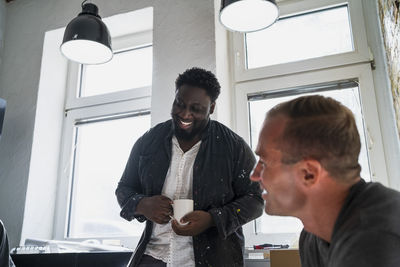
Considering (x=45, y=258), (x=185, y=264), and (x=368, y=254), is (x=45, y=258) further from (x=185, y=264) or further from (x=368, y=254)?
(x=368, y=254)

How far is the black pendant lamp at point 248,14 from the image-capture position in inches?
73.8

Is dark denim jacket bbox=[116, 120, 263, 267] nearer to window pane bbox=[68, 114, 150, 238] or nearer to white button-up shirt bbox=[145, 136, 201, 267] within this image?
white button-up shirt bbox=[145, 136, 201, 267]

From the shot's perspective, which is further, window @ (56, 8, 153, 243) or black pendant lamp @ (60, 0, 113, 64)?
window @ (56, 8, 153, 243)

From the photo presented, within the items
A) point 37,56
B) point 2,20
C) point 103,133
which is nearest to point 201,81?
point 103,133

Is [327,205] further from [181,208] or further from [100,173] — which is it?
[100,173]

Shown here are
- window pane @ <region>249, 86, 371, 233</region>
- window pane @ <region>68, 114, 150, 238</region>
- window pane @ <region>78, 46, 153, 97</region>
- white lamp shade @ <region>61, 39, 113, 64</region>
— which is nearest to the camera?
window pane @ <region>249, 86, 371, 233</region>

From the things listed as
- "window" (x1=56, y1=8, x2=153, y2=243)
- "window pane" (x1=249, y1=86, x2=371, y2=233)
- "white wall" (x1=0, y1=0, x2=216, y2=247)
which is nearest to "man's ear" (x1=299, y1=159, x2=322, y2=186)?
"window pane" (x1=249, y1=86, x2=371, y2=233)

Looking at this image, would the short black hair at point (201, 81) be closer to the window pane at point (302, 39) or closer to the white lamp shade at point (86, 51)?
the white lamp shade at point (86, 51)

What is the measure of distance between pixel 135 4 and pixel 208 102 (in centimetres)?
150

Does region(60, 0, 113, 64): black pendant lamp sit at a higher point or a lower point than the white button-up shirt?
higher

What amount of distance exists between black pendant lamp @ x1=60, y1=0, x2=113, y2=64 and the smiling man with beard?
0.85 meters

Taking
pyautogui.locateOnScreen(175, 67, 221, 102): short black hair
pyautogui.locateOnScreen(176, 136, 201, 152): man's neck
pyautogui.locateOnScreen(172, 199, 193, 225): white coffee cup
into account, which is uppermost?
pyautogui.locateOnScreen(175, 67, 221, 102): short black hair

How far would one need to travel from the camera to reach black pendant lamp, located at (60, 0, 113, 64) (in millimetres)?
2186

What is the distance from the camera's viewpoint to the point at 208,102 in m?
1.54
